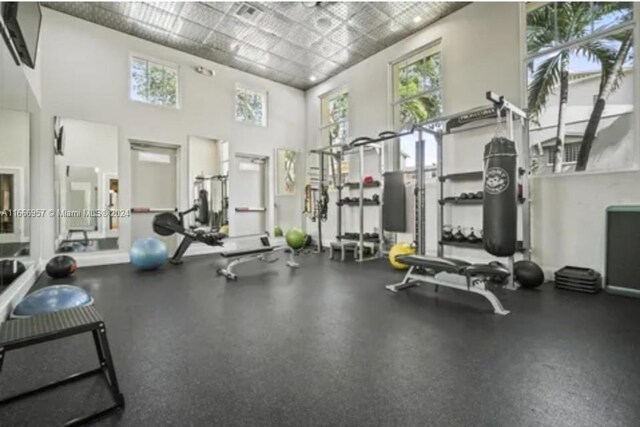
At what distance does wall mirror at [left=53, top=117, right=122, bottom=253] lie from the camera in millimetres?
5023

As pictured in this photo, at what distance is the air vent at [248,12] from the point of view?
486cm

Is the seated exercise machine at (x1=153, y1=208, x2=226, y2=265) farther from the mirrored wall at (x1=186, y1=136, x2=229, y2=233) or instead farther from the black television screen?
the black television screen

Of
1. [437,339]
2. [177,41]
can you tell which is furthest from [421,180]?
[177,41]

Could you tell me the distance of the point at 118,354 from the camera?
6.89ft

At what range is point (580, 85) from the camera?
3932 mm

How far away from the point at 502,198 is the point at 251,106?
5986 mm

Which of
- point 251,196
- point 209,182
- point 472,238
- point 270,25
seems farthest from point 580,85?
point 209,182

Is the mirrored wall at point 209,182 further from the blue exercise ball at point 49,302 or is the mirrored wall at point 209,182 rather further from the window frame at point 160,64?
the blue exercise ball at point 49,302

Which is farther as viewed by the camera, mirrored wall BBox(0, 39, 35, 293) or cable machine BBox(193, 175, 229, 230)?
cable machine BBox(193, 175, 229, 230)

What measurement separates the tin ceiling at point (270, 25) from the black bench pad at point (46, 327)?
496 centimetres

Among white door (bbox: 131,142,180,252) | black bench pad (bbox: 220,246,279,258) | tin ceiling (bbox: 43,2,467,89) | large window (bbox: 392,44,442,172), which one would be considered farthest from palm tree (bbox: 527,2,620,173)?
white door (bbox: 131,142,180,252)

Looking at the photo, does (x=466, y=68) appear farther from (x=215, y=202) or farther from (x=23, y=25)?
(x=23, y=25)

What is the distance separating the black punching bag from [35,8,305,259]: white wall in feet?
17.6

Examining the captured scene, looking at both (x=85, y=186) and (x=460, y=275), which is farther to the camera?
(x=85, y=186)
